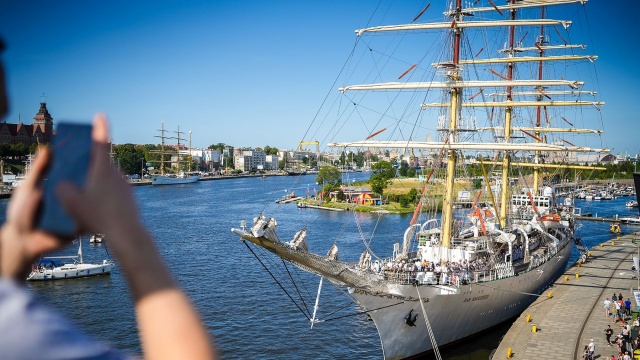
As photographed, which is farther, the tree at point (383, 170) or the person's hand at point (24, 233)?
the tree at point (383, 170)

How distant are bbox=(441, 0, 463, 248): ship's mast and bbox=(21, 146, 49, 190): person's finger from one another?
20.1 metres

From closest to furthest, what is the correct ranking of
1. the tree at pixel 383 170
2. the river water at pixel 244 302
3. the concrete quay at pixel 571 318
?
the concrete quay at pixel 571 318, the river water at pixel 244 302, the tree at pixel 383 170

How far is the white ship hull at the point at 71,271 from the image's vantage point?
26234mm

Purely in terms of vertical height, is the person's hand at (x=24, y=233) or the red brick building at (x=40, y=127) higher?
the red brick building at (x=40, y=127)

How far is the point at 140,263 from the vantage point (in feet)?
3.07

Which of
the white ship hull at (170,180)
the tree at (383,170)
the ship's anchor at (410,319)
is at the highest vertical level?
the tree at (383,170)

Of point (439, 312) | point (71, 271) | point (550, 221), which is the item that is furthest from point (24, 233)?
point (550, 221)

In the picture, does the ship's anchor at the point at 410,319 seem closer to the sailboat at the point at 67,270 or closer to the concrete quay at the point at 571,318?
the concrete quay at the point at 571,318

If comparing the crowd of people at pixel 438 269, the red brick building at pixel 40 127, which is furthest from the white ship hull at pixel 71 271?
the red brick building at pixel 40 127

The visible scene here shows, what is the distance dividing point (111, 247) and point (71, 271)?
29.4 meters

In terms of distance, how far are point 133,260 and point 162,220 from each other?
168ft

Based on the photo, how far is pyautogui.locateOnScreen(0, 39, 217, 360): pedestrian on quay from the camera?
2.83ft

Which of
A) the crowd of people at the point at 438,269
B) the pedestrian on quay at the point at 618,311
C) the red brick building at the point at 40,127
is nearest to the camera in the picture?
the red brick building at the point at 40,127

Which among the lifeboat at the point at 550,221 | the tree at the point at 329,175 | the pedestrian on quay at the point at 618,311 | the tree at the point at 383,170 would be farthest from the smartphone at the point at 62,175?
the tree at the point at 329,175
